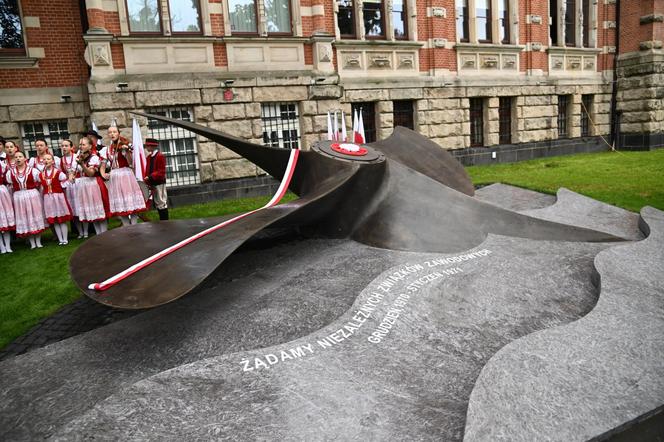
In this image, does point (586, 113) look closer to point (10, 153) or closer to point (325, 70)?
point (325, 70)

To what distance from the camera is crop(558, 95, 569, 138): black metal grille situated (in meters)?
20.0

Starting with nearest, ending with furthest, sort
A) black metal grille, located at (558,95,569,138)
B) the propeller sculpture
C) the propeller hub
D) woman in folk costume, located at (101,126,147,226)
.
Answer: the propeller sculpture
the propeller hub
woman in folk costume, located at (101,126,147,226)
black metal grille, located at (558,95,569,138)

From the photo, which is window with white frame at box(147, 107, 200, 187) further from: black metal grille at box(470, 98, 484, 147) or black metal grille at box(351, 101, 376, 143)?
black metal grille at box(470, 98, 484, 147)

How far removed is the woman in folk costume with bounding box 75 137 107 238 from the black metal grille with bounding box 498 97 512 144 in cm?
1450

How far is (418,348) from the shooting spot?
3.28m

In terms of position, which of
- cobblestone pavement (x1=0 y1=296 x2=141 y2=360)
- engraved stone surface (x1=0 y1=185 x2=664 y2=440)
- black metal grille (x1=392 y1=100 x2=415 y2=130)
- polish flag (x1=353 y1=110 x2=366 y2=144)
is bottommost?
cobblestone pavement (x1=0 y1=296 x2=141 y2=360)

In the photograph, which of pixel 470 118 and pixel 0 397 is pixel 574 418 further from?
pixel 470 118

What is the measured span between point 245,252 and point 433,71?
483 inches

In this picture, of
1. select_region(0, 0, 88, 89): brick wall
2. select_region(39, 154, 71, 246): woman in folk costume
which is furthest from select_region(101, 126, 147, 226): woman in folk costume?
select_region(0, 0, 88, 89): brick wall

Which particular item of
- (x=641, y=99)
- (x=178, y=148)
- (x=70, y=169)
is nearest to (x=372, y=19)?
(x=178, y=148)

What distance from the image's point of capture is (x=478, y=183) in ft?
38.9

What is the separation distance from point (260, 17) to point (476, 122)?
8.95 m

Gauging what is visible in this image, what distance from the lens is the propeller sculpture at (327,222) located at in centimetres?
370

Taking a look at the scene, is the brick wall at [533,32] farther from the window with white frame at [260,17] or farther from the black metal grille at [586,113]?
the window with white frame at [260,17]
